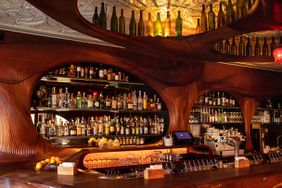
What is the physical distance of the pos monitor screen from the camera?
19.3 feet

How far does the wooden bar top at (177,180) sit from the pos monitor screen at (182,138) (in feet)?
6.01

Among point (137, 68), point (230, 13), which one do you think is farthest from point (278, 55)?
point (137, 68)

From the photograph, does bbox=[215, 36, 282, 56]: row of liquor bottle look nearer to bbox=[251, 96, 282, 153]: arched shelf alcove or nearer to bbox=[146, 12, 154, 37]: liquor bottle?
bbox=[146, 12, 154, 37]: liquor bottle

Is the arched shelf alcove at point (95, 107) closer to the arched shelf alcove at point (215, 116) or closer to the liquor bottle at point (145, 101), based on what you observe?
the liquor bottle at point (145, 101)

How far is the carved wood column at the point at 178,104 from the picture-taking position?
20.4 feet

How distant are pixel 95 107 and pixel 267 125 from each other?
177 inches

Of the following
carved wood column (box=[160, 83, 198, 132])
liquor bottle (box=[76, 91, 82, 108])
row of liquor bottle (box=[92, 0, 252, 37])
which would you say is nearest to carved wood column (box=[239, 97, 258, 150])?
carved wood column (box=[160, 83, 198, 132])

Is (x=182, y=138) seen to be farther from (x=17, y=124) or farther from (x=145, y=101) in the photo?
(x=17, y=124)

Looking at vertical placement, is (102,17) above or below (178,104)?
above

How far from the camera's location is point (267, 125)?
8.47 meters

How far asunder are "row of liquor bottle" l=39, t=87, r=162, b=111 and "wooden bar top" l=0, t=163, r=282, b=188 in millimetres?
1491

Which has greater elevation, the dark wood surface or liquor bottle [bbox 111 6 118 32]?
liquor bottle [bbox 111 6 118 32]

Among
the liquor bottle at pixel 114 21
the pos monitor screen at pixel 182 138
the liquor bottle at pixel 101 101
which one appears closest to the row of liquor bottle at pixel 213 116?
the pos monitor screen at pixel 182 138

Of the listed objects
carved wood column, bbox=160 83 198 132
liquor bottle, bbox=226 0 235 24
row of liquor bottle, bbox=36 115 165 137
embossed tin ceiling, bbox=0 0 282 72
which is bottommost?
row of liquor bottle, bbox=36 115 165 137
